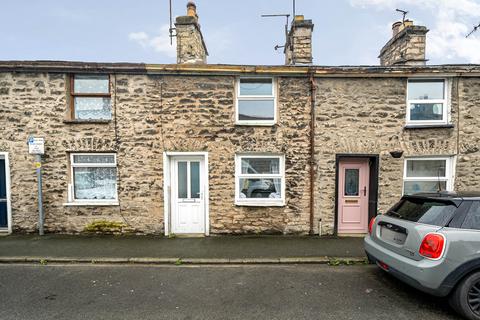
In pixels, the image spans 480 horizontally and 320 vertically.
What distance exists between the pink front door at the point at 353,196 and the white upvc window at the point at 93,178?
634 centimetres

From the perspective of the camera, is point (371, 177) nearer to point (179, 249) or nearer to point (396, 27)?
point (396, 27)

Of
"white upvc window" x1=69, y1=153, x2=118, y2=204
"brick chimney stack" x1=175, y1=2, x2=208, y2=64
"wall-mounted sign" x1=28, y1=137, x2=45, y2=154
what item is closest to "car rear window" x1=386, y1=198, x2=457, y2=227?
"brick chimney stack" x1=175, y1=2, x2=208, y2=64

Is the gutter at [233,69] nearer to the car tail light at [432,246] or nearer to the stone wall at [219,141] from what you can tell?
the stone wall at [219,141]

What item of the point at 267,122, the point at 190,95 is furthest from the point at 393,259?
the point at 190,95

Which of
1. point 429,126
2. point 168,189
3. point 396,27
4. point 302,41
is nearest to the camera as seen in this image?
point 429,126

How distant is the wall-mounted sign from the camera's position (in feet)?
20.0

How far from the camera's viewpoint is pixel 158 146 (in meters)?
6.41

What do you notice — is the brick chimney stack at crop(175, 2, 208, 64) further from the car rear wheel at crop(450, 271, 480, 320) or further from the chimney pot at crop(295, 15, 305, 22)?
the car rear wheel at crop(450, 271, 480, 320)

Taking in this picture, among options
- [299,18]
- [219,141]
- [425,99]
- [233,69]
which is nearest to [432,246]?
[219,141]

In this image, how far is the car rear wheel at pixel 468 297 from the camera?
9.79 feet

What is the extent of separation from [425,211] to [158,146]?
19.4 feet

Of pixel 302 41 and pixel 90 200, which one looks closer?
pixel 90 200

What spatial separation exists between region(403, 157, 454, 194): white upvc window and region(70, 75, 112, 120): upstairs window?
8.51 m

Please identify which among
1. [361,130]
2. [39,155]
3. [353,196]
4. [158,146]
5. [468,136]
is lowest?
[353,196]
